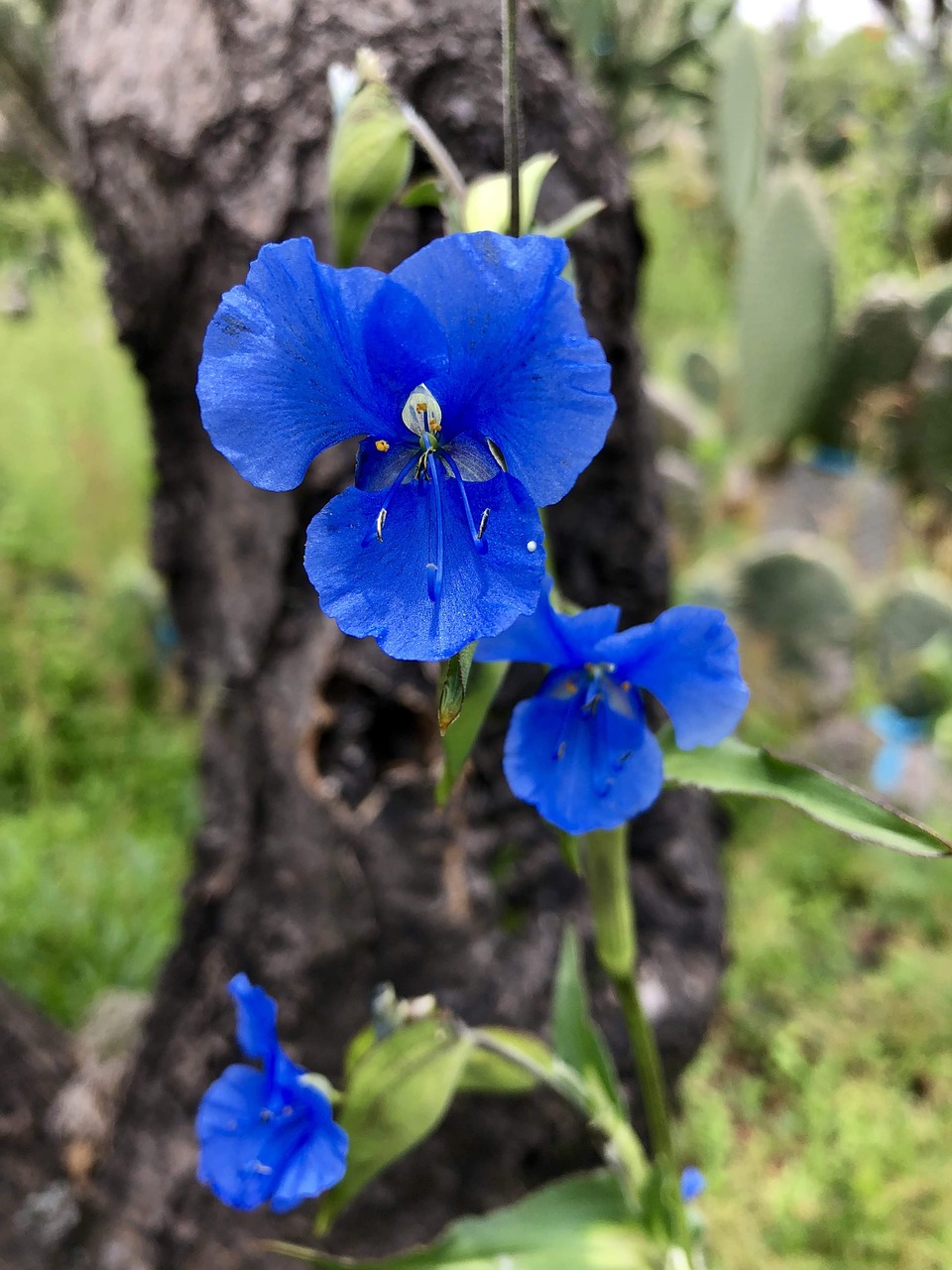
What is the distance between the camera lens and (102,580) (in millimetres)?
3668

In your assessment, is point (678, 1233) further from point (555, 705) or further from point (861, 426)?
point (861, 426)

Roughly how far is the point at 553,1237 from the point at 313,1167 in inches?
13.4

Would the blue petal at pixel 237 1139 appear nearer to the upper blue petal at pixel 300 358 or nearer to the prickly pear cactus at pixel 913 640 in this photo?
the upper blue petal at pixel 300 358

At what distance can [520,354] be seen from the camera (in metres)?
0.49

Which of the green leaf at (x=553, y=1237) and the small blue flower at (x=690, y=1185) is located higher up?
the green leaf at (x=553, y=1237)

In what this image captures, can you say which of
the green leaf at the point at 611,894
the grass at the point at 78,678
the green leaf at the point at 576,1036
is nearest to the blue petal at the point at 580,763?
the green leaf at the point at 611,894

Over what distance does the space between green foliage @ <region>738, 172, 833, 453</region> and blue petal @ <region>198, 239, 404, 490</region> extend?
354cm

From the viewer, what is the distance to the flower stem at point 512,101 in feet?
1.83

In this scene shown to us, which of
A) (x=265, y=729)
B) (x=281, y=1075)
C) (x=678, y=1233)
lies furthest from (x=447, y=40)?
(x=678, y=1233)

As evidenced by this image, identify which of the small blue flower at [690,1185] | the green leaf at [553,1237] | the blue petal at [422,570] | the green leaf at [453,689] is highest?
the blue petal at [422,570]

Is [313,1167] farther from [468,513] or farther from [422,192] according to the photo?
[422,192]

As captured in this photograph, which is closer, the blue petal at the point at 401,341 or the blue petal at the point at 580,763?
the blue petal at the point at 401,341

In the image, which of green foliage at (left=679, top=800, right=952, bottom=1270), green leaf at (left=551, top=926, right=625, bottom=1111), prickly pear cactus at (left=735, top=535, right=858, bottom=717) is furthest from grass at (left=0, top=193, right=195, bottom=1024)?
prickly pear cactus at (left=735, top=535, right=858, bottom=717)

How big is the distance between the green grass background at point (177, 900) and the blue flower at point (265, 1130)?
50.3 inches
